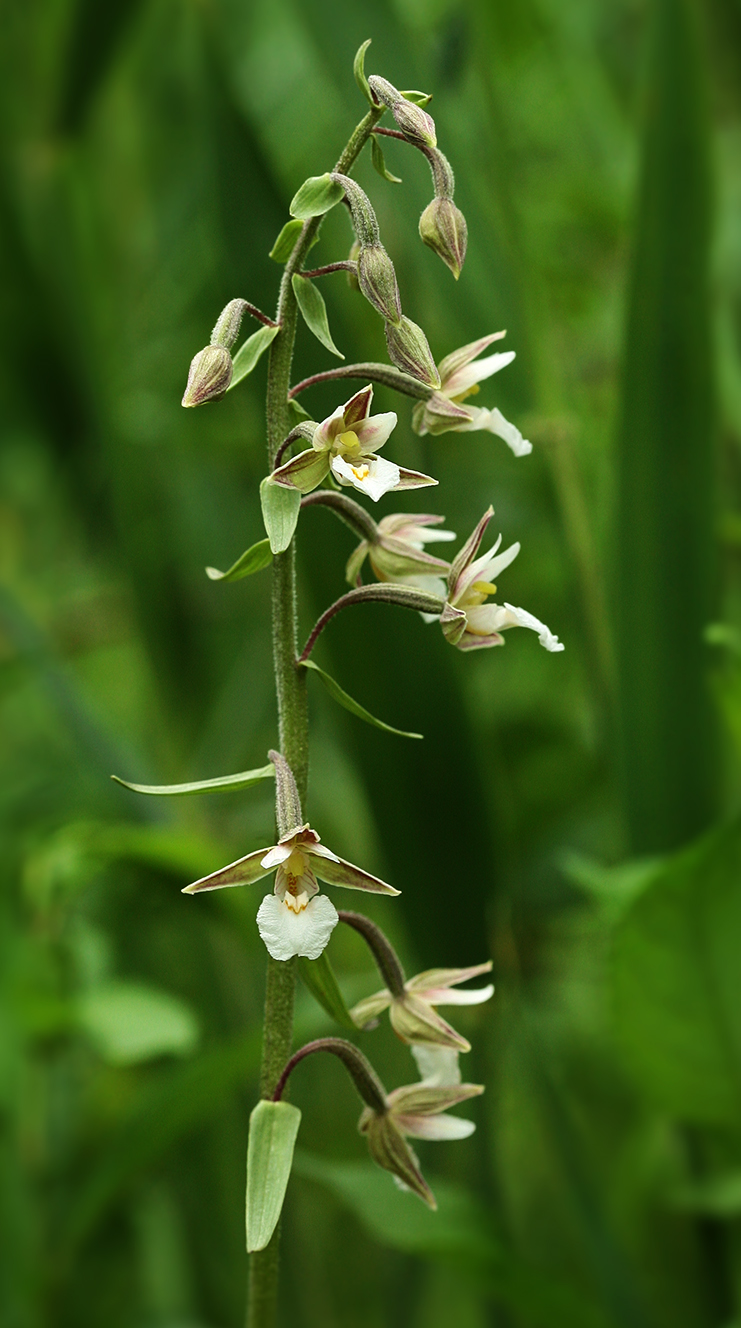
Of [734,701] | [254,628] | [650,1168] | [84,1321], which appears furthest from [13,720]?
[734,701]

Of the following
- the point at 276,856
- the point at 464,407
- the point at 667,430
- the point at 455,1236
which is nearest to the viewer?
the point at 276,856

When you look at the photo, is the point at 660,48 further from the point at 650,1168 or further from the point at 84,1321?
the point at 84,1321

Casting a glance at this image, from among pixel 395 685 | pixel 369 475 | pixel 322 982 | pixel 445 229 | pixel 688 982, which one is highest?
pixel 445 229

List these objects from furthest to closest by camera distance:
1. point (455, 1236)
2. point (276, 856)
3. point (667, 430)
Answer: point (667, 430) → point (455, 1236) → point (276, 856)

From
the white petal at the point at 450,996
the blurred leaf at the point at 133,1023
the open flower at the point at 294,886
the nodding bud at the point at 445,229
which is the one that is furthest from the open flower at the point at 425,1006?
the nodding bud at the point at 445,229

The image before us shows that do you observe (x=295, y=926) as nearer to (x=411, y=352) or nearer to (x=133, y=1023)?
(x=411, y=352)

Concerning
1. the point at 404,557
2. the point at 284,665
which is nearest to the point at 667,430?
the point at 404,557
